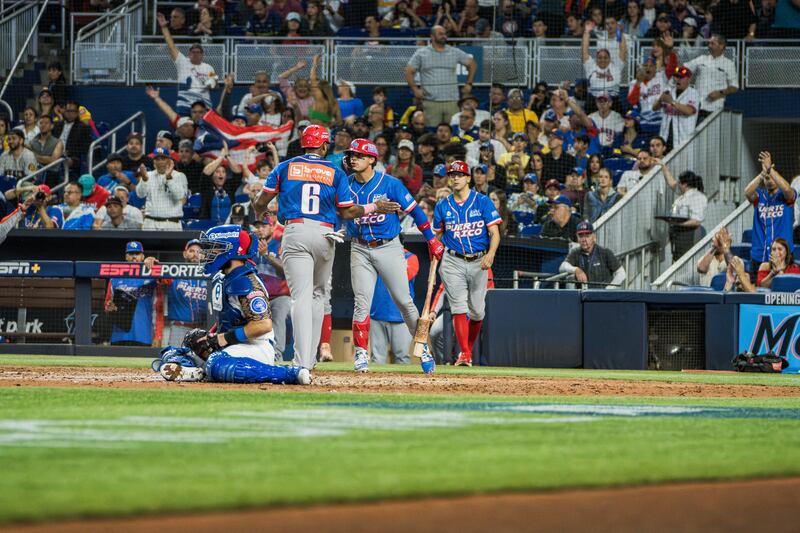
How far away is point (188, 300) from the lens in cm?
1650

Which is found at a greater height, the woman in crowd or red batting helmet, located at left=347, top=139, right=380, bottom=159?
the woman in crowd

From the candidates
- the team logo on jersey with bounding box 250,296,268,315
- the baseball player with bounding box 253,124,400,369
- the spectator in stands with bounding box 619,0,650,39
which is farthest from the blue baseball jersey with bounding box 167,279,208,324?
the spectator in stands with bounding box 619,0,650,39

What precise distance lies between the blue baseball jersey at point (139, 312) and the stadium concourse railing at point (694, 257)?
7.17 metres

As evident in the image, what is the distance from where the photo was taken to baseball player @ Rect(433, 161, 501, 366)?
14.2 m

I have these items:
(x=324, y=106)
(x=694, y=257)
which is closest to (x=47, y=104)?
(x=324, y=106)

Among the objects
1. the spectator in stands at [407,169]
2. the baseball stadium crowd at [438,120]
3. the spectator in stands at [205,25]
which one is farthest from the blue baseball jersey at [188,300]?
the spectator in stands at [205,25]

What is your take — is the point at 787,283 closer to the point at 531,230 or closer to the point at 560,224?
the point at 560,224

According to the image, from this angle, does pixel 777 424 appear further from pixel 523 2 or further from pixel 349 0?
pixel 349 0

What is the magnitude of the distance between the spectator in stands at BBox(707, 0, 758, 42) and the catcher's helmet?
48.4ft

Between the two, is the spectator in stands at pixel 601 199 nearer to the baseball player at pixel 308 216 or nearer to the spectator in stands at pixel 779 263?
the spectator in stands at pixel 779 263

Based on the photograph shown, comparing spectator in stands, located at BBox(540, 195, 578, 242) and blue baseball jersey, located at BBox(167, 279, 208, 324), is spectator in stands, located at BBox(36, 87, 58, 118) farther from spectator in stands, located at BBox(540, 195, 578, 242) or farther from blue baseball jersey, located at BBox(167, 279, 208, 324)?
spectator in stands, located at BBox(540, 195, 578, 242)

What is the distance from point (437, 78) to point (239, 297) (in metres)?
13.0

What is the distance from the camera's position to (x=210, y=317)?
16.5 metres

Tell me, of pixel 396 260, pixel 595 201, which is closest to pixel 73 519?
pixel 396 260
